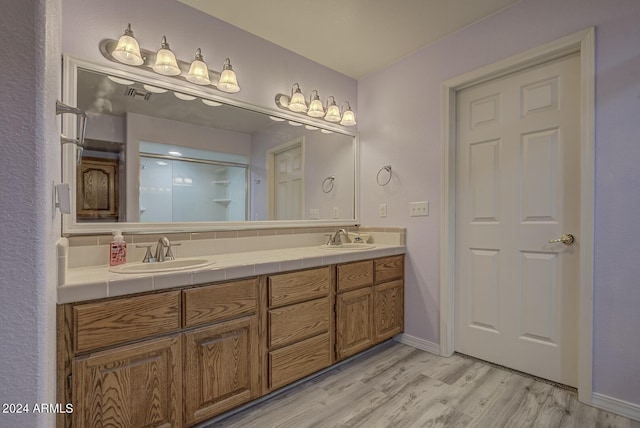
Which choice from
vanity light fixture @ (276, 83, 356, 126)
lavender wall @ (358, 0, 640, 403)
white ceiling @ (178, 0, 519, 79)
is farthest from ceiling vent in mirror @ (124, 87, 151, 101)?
lavender wall @ (358, 0, 640, 403)

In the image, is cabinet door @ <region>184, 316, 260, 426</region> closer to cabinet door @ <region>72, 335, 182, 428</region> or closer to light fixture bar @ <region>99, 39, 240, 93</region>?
cabinet door @ <region>72, 335, 182, 428</region>

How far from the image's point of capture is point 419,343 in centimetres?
241

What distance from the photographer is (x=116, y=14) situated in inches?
64.3

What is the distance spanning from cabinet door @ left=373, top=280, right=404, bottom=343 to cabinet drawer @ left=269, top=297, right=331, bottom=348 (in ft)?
1.69

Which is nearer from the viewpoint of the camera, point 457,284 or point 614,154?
point 614,154

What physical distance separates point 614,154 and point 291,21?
2.04 metres

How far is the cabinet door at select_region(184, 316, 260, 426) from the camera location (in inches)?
54.0

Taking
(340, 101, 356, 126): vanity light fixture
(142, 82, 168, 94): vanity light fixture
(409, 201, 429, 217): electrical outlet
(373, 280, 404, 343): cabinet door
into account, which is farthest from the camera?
(340, 101, 356, 126): vanity light fixture

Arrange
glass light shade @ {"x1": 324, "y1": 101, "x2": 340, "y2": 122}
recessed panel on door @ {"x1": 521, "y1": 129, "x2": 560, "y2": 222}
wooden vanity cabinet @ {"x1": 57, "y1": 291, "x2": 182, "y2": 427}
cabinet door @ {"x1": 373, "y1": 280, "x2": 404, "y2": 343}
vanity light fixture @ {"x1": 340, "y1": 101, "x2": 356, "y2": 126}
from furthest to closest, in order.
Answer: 1. vanity light fixture @ {"x1": 340, "y1": 101, "x2": 356, "y2": 126}
2. glass light shade @ {"x1": 324, "y1": 101, "x2": 340, "y2": 122}
3. cabinet door @ {"x1": 373, "y1": 280, "x2": 404, "y2": 343}
4. recessed panel on door @ {"x1": 521, "y1": 129, "x2": 560, "y2": 222}
5. wooden vanity cabinet @ {"x1": 57, "y1": 291, "x2": 182, "y2": 427}

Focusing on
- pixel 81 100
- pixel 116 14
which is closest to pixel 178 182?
pixel 81 100

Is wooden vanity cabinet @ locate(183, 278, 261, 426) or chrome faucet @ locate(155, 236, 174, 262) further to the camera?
chrome faucet @ locate(155, 236, 174, 262)

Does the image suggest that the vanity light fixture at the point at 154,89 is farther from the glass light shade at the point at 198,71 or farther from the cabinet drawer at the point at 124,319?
the cabinet drawer at the point at 124,319

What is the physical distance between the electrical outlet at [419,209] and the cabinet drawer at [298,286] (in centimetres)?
93

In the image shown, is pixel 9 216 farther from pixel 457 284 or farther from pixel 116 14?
pixel 457 284
